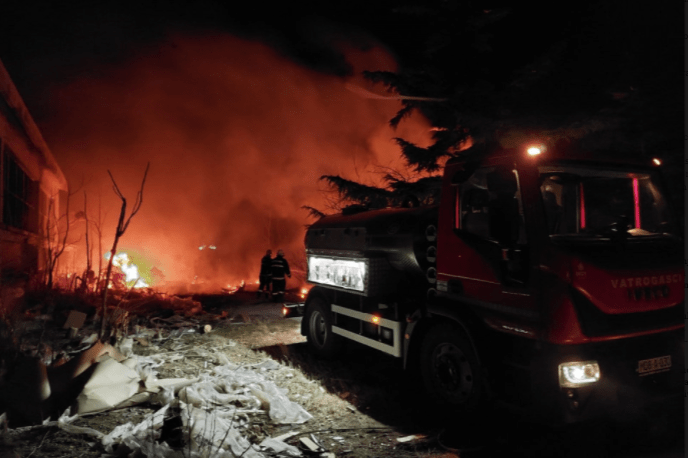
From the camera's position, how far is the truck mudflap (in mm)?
3205

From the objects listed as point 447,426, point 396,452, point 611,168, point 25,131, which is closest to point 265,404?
point 396,452

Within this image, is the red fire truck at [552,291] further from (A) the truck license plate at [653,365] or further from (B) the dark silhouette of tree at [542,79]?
(B) the dark silhouette of tree at [542,79]

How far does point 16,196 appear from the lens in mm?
10508

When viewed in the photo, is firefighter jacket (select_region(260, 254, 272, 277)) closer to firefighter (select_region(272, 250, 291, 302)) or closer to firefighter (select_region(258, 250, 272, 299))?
firefighter (select_region(258, 250, 272, 299))

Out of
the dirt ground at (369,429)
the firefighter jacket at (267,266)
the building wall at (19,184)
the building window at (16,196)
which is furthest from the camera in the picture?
the firefighter jacket at (267,266)

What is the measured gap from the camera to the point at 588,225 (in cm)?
376

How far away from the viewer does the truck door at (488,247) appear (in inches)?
138

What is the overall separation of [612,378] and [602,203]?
149 centimetres

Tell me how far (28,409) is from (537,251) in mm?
4401

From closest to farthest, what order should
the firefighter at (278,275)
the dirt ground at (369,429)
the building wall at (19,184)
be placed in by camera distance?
the dirt ground at (369,429) → the building wall at (19,184) → the firefighter at (278,275)

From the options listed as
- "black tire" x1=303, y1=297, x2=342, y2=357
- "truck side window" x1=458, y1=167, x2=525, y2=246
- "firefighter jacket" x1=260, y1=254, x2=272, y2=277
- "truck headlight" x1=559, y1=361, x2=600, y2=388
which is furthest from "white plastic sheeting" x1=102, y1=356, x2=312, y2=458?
"firefighter jacket" x1=260, y1=254, x2=272, y2=277

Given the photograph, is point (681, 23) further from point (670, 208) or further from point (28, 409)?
point (28, 409)

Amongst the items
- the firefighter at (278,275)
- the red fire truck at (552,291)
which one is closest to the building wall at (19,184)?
the firefighter at (278,275)

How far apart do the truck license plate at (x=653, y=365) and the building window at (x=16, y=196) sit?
414 inches
